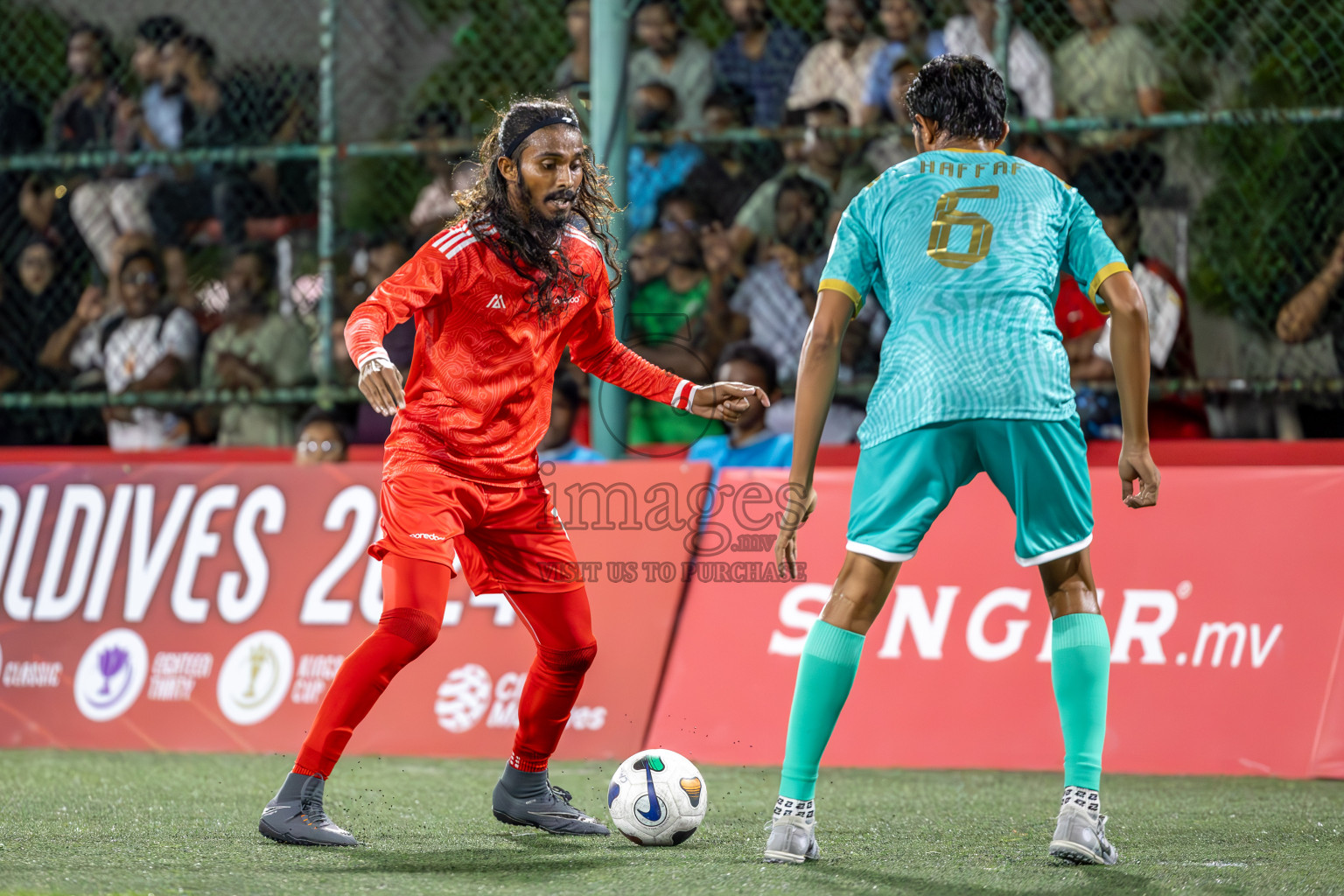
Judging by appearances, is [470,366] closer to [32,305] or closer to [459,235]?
[459,235]

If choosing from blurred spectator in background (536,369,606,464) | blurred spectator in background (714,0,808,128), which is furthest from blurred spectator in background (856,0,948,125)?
blurred spectator in background (536,369,606,464)

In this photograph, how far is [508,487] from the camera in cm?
434

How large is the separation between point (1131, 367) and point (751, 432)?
338 cm

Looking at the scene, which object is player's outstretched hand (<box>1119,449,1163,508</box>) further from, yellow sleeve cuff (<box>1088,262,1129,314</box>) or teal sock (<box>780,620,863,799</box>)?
teal sock (<box>780,620,863,799</box>)

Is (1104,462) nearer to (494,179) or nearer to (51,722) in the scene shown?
(494,179)

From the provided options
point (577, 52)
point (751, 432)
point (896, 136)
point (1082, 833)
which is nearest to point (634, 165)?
point (577, 52)

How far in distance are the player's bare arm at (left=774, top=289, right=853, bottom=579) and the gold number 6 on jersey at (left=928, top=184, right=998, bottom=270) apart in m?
0.28

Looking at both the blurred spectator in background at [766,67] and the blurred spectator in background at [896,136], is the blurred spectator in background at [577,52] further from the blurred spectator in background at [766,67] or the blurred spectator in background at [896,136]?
the blurred spectator in background at [896,136]

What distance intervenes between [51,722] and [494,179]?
145 inches

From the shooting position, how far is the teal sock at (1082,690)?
3.68 m

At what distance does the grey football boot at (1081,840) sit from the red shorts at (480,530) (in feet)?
5.11

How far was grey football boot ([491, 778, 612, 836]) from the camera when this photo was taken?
14.7 ft

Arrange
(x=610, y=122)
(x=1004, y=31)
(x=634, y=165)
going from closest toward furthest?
1. (x=1004, y=31)
2. (x=610, y=122)
3. (x=634, y=165)

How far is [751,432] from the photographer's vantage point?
23.1 feet
